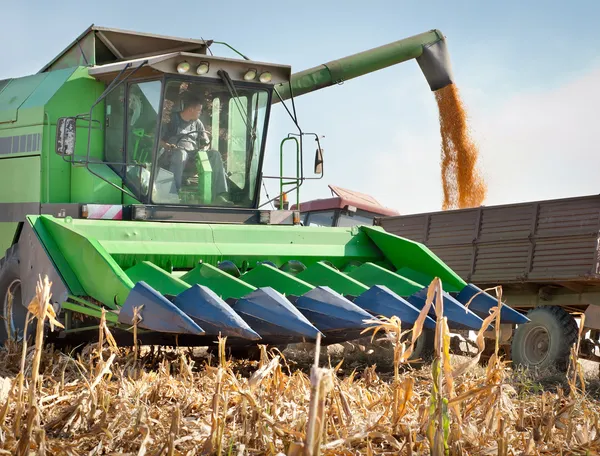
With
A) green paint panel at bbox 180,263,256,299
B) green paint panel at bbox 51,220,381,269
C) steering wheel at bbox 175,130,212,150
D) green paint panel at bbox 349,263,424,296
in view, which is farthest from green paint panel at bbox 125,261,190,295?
steering wheel at bbox 175,130,212,150

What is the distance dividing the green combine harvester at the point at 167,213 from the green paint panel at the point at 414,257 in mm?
11

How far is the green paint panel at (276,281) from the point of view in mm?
5891

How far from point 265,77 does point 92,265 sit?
2.77m

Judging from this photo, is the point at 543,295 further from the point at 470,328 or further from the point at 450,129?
the point at 470,328

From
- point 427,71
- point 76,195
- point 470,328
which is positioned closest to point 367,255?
point 470,328

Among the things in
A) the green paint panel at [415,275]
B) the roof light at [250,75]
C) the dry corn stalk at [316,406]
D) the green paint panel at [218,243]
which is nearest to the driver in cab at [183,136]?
the roof light at [250,75]

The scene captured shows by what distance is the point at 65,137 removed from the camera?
698 cm

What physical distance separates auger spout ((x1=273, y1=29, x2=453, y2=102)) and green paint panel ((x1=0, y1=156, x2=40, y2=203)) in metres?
3.98

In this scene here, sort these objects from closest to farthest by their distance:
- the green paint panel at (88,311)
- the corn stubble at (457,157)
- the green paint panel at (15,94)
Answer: the green paint panel at (88,311) → the green paint panel at (15,94) → the corn stubble at (457,157)

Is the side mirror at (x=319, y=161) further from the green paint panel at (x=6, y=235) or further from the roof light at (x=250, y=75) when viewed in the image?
the green paint panel at (x=6, y=235)

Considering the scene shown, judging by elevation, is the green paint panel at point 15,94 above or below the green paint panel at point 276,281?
above

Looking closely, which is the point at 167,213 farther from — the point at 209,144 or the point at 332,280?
the point at 332,280

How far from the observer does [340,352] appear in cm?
809

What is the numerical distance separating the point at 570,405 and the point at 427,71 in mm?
8799
